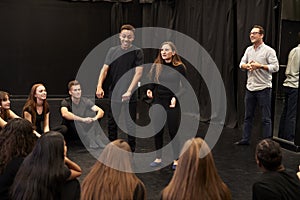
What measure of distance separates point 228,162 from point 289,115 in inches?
52.2

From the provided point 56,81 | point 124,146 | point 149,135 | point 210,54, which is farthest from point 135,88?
point 56,81

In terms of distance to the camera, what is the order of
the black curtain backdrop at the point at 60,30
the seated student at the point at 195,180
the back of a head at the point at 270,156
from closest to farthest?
1. the seated student at the point at 195,180
2. the back of a head at the point at 270,156
3. the black curtain backdrop at the point at 60,30

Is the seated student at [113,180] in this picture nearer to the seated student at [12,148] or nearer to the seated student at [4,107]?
the seated student at [12,148]

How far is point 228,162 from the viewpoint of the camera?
4.01 meters

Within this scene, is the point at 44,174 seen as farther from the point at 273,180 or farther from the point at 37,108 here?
the point at 37,108

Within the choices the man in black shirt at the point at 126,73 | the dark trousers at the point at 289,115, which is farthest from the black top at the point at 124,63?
the dark trousers at the point at 289,115

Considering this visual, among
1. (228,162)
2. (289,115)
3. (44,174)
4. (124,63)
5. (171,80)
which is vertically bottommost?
(228,162)

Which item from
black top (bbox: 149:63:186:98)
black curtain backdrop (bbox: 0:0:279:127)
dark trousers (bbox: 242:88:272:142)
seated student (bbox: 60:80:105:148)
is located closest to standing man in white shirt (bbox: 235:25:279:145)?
dark trousers (bbox: 242:88:272:142)

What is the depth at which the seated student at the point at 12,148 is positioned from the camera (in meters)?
1.95

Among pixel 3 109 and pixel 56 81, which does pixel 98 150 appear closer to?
pixel 3 109

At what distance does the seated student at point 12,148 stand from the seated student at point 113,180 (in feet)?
1.48

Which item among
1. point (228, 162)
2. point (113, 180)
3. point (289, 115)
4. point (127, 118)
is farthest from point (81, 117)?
point (113, 180)

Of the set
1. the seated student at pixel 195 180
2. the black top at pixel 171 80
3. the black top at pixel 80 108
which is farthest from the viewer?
the black top at pixel 80 108

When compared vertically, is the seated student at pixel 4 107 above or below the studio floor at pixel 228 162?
above
